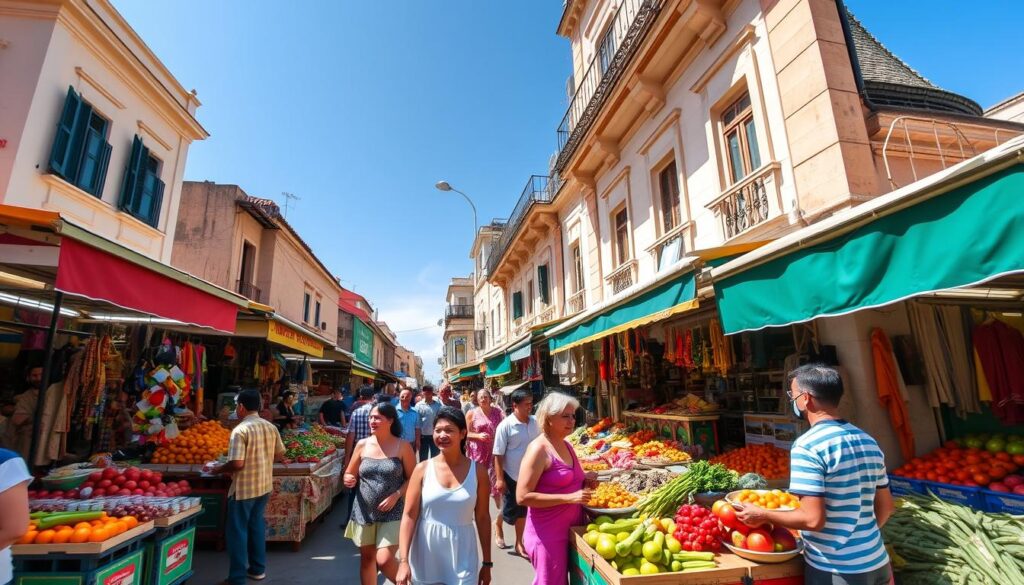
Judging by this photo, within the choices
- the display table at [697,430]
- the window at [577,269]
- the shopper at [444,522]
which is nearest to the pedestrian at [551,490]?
the shopper at [444,522]

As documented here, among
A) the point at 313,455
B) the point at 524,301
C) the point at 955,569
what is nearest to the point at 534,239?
the point at 524,301

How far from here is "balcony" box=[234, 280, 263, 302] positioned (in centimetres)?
1580

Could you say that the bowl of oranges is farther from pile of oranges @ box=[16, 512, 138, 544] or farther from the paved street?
pile of oranges @ box=[16, 512, 138, 544]

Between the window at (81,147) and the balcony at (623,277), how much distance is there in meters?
10.8

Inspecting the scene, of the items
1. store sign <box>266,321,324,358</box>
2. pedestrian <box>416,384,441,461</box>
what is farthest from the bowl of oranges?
store sign <box>266,321,324,358</box>

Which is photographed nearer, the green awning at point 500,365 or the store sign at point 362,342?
the green awning at point 500,365

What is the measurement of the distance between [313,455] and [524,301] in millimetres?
11711

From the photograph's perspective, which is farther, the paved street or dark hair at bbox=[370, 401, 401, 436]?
the paved street

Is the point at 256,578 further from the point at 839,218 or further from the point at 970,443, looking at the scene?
the point at 970,443

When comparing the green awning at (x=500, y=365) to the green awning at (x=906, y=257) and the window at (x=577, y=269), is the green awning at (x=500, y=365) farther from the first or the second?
the green awning at (x=906, y=257)

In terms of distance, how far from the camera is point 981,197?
2.28 metres

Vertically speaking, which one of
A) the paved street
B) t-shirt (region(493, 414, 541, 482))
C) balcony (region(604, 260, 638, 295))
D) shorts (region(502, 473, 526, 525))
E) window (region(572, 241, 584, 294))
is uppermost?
window (region(572, 241, 584, 294))

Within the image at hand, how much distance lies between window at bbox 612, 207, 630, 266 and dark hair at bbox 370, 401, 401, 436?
720cm

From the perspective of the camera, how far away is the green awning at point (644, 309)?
4504 millimetres
